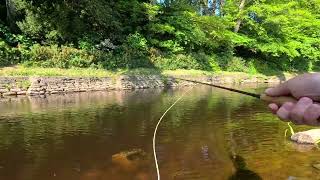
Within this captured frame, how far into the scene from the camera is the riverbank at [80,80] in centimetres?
2289

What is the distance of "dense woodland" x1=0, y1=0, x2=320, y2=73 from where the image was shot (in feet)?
89.4

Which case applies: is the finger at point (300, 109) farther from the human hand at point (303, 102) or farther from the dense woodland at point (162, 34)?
the dense woodland at point (162, 34)

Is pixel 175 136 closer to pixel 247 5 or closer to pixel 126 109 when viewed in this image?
pixel 126 109

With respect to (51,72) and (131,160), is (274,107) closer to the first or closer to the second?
(131,160)

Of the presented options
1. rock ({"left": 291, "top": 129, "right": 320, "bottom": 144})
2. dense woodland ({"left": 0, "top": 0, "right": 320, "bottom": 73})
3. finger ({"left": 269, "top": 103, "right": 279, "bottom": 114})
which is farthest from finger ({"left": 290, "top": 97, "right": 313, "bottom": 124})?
dense woodland ({"left": 0, "top": 0, "right": 320, "bottom": 73})

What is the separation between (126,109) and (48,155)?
7.72 meters

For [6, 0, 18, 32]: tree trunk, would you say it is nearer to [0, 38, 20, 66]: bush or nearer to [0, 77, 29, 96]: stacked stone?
[0, 38, 20, 66]: bush

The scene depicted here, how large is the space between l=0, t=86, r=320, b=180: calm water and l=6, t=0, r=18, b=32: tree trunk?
9.43m

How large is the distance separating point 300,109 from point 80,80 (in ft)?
78.3

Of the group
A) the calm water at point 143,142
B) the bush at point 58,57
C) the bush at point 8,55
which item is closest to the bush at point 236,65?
the bush at point 58,57

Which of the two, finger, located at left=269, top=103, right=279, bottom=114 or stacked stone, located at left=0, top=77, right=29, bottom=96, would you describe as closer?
finger, located at left=269, top=103, right=279, bottom=114

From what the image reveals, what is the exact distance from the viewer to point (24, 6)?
89.4ft

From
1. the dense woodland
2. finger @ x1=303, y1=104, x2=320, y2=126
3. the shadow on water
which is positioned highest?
the dense woodland

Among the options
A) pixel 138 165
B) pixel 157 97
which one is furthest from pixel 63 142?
pixel 157 97
